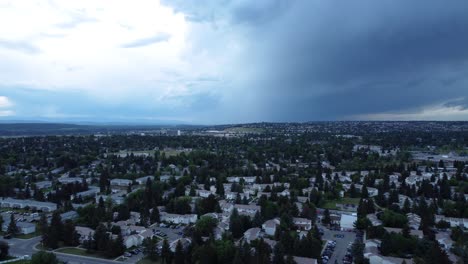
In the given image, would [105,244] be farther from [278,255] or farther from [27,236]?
[278,255]

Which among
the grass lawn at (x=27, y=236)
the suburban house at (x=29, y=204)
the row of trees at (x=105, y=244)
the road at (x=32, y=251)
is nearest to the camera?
the road at (x=32, y=251)

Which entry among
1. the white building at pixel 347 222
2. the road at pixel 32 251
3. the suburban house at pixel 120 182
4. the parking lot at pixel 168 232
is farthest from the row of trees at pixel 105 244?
the suburban house at pixel 120 182

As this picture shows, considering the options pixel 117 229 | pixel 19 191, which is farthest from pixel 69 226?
pixel 19 191

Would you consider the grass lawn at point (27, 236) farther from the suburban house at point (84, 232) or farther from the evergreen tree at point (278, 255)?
the evergreen tree at point (278, 255)

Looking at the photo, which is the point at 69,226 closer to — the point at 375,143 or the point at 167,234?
the point at 167,234

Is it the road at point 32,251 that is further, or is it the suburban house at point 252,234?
the suburban house at point 252,234

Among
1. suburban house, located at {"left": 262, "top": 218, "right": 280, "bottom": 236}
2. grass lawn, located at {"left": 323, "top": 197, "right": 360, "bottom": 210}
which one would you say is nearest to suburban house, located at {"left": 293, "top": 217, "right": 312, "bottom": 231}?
suburban house, located at {"left": 262, "top": 218, "right": 280, "bottom": 236}
